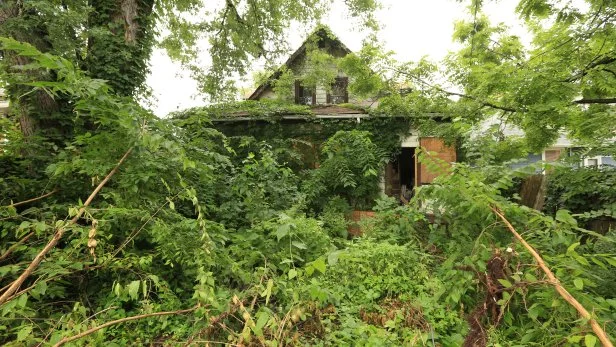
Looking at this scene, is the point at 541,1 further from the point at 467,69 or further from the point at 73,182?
the point at 73,182

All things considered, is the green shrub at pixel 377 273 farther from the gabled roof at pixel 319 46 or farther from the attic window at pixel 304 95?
the attic window at pixel 304 95

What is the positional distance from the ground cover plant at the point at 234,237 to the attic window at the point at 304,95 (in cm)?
678

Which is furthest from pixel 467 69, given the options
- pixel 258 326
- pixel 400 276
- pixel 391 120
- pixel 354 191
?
pixel 258 326

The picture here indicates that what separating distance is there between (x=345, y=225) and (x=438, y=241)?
97.8 inches

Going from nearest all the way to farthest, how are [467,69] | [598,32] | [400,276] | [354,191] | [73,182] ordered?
1. [400,276]
2. [73,182]
3. [598,32]
4. [467,69]
5. [354,191]

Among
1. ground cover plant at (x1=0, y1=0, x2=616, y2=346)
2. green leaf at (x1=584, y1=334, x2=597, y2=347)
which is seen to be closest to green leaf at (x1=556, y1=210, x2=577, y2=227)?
ground cover plant at (x1=0, y1=0, x2=616, y2=346)

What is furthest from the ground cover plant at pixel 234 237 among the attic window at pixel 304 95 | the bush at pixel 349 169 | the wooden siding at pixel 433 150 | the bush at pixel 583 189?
the attic window at pixel 304 95

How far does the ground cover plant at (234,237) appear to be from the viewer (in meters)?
2.02

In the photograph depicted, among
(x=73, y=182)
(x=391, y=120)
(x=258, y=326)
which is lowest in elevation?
(x=258, y=326)

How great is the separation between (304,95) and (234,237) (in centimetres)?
914

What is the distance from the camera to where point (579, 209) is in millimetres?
6246

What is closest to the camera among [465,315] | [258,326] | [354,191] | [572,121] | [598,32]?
[258,326]

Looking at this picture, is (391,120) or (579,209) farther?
(391,120)

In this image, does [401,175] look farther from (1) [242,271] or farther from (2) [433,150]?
(1) [242,271]
